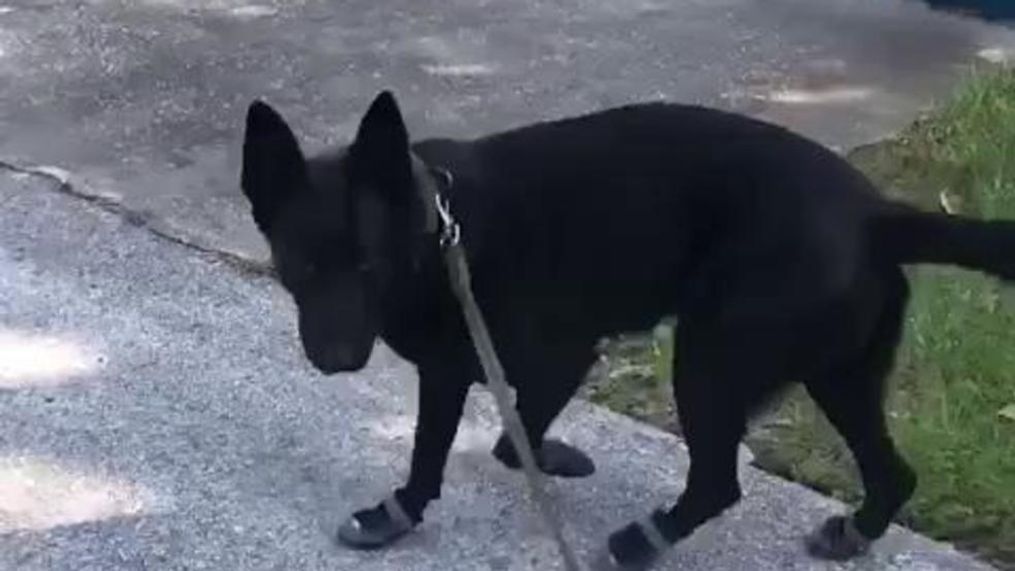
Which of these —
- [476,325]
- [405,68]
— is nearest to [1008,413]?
[476,325]

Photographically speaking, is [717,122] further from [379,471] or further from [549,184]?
[379,471]

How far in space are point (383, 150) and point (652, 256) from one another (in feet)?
1.91

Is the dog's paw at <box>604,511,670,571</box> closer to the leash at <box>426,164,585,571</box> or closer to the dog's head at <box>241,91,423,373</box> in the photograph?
the leash at <box>426,164,585,571</box>

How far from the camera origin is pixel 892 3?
8750mm

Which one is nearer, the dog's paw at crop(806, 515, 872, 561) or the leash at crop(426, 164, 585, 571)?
the leash at crop(426, 164, 585, 571)

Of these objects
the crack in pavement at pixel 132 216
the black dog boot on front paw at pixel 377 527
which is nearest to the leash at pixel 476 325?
the black dog boot on front paw at pixel 377 527

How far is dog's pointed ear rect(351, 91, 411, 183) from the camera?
378 centimetres

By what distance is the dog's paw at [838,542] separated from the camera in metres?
4.36

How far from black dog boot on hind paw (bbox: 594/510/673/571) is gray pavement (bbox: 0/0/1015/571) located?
13 centimetres

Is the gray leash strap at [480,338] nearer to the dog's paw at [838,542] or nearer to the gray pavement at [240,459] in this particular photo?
the gray pavement at [240,459]

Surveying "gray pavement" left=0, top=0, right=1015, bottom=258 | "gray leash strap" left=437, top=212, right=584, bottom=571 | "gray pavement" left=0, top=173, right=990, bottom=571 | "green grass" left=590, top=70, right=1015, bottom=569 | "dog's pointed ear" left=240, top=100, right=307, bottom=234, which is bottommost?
"gray pavement" left=0, top=0, right=1015, bottom=258

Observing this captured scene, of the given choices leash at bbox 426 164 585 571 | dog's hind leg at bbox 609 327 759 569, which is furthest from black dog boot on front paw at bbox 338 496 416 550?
leash at bbox 426 164 585 571

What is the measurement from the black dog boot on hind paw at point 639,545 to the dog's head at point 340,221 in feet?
2.41

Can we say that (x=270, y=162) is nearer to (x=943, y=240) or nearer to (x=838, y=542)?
(x=943, y=240)
